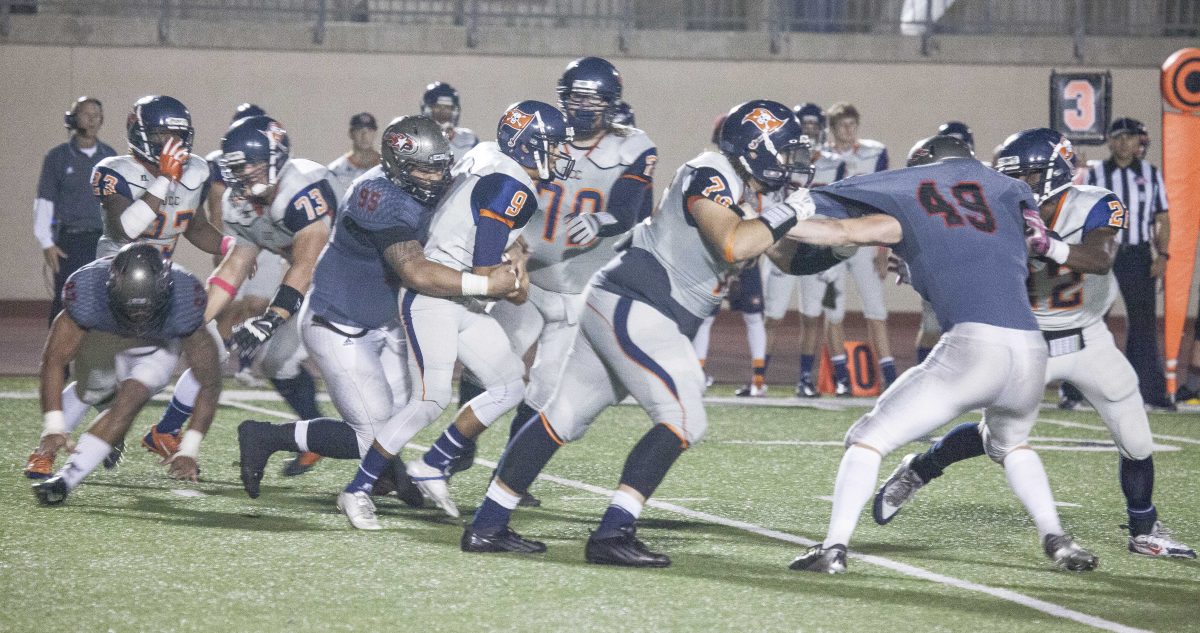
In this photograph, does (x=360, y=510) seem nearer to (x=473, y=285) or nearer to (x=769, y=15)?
(x=473, y=285)

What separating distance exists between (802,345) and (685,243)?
247 inches

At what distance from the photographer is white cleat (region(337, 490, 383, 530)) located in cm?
590

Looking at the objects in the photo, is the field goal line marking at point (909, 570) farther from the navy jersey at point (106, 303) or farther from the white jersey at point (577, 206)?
the navy jersey at point (106, 303)

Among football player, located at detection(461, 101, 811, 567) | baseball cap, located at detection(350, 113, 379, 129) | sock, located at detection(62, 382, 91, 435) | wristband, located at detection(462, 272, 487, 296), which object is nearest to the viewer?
football player, located at detection(461, 101, 811, 567)

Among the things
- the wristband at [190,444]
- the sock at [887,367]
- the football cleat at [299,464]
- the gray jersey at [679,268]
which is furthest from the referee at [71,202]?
the gray jersey at [679,268]

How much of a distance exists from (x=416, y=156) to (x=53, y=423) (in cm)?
186

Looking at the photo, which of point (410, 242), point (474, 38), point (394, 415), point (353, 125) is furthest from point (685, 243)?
point (474, 38)

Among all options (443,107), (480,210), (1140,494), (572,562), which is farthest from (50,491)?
(443,107)

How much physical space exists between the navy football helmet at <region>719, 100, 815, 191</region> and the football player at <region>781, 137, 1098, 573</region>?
0.56ft

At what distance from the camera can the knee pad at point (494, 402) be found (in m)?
6.20

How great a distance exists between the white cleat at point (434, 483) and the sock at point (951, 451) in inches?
73.0

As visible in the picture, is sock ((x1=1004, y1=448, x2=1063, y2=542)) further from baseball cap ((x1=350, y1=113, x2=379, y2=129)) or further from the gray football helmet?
baseball cap ((x1=350, y1=113, x2=379, y2=129))

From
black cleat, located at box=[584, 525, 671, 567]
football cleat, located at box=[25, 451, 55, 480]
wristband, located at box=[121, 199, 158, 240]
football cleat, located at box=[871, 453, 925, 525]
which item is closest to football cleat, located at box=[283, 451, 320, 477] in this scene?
football cleat, located at box=[25, 451, 55, 480]

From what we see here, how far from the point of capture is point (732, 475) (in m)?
7.63
